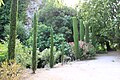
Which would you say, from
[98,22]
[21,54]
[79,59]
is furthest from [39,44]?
[21,54]

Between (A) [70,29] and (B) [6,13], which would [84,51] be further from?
(B) [6,13]

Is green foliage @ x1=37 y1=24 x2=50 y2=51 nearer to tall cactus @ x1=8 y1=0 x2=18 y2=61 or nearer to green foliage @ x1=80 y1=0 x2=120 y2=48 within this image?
green foliage @ x1=80 y1=0 x2=120 y2=48

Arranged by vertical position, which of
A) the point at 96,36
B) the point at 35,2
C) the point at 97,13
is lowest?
the point at 96,36

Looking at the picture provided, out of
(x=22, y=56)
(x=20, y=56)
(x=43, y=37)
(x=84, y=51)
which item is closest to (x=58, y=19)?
(x=43, y=37)

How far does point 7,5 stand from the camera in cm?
2373

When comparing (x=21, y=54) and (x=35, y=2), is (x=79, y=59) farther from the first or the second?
(x=35, y=2)

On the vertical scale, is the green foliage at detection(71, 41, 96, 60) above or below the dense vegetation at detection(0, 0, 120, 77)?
below

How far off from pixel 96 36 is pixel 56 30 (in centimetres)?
438

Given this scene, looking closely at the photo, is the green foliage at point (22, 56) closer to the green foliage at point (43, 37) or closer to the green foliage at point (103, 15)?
the green foliage at point (43, 37)

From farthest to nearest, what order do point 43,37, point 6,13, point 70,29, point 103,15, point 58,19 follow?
point 70,29 → point 58,19 → point 6,13 → point 43,37 → point 103,15

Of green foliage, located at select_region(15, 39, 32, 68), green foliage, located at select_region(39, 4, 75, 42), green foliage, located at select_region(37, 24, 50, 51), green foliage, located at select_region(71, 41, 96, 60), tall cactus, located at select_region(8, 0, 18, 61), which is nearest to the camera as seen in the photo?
tall cactus, located at select_region(8, 0, 18, 61)

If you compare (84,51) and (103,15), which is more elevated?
(103,15)

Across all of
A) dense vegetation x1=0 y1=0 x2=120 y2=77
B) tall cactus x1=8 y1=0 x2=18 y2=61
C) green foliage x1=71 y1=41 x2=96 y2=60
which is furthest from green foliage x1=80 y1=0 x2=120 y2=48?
tall cactus x1=8 y1=0 x2=18 y2=61

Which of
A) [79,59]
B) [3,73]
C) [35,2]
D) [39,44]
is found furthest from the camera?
[35,2]
